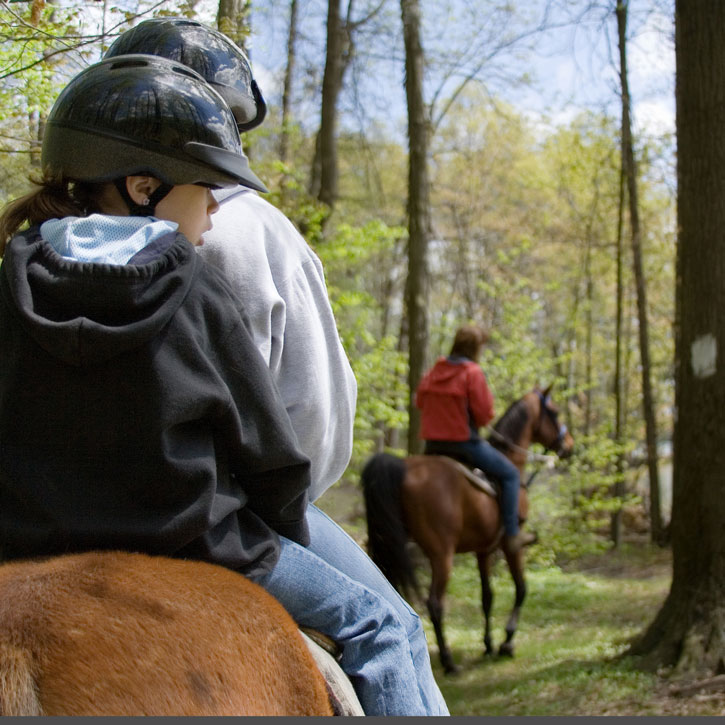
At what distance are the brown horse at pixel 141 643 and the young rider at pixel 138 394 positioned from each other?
87 millimetres

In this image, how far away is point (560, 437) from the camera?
32.9ft

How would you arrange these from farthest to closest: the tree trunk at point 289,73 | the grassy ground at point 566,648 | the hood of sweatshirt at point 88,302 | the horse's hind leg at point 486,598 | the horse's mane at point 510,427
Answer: the tree trunk at point 289,73 < the horse's mane at point 510,427 < the horse's hind leg at point 486,598 < the grassy ground at point 566,648 < the hood of sweatshirt at point 88,302

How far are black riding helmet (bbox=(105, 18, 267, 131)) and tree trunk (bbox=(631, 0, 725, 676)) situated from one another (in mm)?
4701

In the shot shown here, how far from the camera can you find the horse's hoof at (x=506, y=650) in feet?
29.8

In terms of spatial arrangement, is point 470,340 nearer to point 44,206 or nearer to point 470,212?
point 44,206

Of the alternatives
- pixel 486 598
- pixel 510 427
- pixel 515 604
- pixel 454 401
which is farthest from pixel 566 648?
pixel 454 401

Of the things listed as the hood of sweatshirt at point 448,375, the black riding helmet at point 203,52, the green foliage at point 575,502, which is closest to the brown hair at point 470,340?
the hood of sweatshirt at point 448,375

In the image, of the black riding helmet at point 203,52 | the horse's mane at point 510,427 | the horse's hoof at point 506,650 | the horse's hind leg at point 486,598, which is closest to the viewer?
the black riding helmet at point 203,52

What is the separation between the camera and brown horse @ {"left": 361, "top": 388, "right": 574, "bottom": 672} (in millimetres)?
7797

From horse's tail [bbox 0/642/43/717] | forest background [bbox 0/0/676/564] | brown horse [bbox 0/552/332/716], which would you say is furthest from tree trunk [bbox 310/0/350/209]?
horse's tail [bbox 0/642/43/717]

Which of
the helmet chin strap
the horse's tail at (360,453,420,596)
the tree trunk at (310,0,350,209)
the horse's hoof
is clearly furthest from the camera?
the tree trunk at (310,0,350,209)

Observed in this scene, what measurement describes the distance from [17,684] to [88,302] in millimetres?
597

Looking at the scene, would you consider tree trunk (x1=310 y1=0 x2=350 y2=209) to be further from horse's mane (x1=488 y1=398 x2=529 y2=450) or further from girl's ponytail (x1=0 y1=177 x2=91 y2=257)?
girl's ponytail (x1=0 y1=177 x2=91 y2=257)

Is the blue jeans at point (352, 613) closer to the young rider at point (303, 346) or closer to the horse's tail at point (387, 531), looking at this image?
the young rider at point (303, 346)
